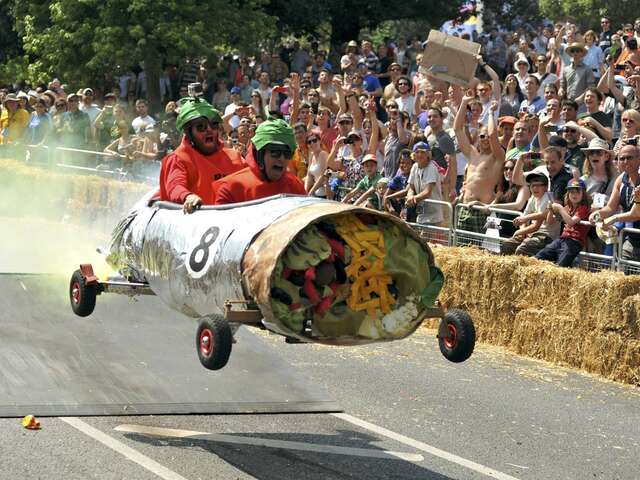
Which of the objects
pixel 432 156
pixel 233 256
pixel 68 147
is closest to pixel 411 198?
pixel 432 156

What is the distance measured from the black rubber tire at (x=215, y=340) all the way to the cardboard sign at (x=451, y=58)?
897 centimetres

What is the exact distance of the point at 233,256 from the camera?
9.51 meters

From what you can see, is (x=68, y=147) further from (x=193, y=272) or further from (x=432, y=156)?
(x=193, y=272)

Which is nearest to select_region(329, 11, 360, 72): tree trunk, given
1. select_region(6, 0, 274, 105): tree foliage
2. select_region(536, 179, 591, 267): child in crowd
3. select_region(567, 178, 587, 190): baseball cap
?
select_region(6, 0, 274, 105): tree foliage

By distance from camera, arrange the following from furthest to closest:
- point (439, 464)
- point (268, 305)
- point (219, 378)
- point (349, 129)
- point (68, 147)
Result: point (68, 147) < point (349, 129) < point (219, 378) < point (439, 464) < point (268, 305)

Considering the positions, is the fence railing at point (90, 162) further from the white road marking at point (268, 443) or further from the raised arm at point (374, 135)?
the white road marking at point (268, 443)

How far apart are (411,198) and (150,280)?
6054 mm

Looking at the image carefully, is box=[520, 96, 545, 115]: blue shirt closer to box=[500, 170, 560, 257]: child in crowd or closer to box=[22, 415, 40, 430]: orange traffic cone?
box=[500, 170, 560, 257]: child in crowd

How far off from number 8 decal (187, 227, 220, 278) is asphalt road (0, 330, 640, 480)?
5.55 feet

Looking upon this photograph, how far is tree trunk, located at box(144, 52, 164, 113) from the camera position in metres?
30.2

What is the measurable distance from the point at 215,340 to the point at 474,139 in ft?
30.7

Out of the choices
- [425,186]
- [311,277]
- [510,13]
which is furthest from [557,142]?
[510,13]

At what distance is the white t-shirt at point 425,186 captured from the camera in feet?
54.4

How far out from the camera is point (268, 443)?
11.4m
